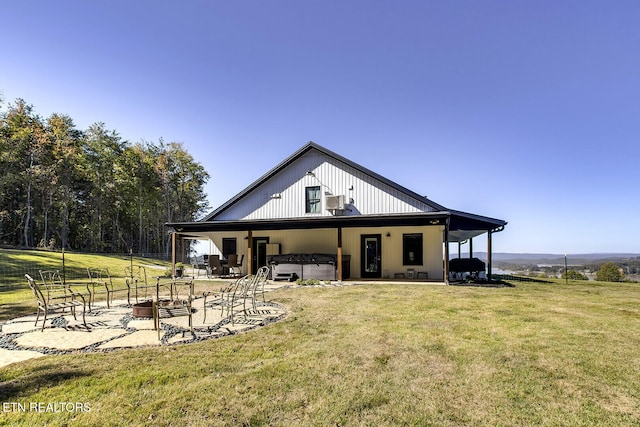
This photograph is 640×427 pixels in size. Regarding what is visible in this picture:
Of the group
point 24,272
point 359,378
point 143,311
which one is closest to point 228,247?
point 24,272

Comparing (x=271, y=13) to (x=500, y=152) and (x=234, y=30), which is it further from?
(x=500, y=152)

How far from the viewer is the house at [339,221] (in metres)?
13.7

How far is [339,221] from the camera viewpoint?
42.8 feet

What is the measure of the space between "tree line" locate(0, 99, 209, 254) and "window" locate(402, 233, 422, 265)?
2528cm

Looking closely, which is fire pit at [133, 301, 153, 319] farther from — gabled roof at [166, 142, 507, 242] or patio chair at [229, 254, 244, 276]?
patio chair at [229, 254, 244, 276]

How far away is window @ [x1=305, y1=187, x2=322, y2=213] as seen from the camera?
15.3 metres

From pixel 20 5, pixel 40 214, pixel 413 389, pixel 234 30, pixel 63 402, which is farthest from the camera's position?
pixel 40 214

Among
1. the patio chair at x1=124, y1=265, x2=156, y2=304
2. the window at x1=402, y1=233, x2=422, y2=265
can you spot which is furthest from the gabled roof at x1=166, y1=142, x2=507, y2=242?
the patio chair at x1=124, y1=265, x2=156, y2=304

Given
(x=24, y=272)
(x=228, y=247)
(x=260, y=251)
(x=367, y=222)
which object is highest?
(x=367, y=222)

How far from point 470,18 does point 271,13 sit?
7.11 metres

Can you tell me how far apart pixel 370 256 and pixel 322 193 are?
148 inches

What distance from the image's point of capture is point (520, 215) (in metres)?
20.3

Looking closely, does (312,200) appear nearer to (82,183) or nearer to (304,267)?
(304,267)

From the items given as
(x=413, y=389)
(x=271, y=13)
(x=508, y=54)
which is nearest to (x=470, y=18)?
(x=508, y=54)
